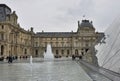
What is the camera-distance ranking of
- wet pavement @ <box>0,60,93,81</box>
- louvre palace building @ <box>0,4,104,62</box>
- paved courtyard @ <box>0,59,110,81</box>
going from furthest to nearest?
1. louvre palace building @ <box>0,4,104,62</box>
2. wet pavement @ <box>0,60,93,81</box>
3. paved courtyard @ <box>0,59,110,81</box>

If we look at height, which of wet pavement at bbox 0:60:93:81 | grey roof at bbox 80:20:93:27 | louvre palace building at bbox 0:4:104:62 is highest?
grey roof at bbox 80:20:93:27

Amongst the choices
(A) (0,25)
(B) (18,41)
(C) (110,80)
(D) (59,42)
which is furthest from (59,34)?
(C) (110,80)

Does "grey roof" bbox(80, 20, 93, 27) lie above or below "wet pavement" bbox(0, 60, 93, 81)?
above

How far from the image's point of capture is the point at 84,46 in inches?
4998

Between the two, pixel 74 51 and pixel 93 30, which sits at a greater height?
pixel 93 30

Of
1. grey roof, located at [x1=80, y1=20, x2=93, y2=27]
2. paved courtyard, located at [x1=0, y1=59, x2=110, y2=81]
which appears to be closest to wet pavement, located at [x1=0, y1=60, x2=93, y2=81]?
paved courtyard, located at [x1=0, y1=59, x2=110, y2=81]

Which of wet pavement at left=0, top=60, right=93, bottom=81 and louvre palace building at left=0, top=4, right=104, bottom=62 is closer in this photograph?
wet pavement at left=0, top=60, right=93, bottom=81

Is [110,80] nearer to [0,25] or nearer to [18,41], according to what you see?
[0,25]

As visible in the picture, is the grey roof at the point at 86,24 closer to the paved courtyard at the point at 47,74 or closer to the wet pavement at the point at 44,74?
the paved courtyard at the point at 47,74

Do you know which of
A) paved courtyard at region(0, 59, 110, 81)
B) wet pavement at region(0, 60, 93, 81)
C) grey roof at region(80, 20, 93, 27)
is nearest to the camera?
paved courtyard at region(0, 59, 110, 81)

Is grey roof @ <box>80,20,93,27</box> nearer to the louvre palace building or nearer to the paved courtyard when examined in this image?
the louvre palace building

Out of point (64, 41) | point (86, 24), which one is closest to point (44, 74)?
point (86, 24)

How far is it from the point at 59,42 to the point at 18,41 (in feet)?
121

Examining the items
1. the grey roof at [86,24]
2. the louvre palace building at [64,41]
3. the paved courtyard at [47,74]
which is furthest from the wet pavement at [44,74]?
the grey roof at [86,24]
